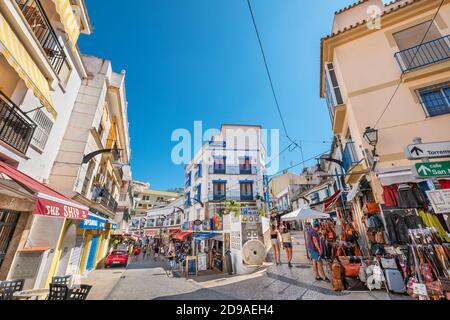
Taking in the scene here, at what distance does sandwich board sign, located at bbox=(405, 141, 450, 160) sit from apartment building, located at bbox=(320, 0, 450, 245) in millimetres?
1880

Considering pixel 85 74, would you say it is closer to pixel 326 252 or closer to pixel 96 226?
pixel 96 226

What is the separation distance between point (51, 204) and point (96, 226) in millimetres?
5783

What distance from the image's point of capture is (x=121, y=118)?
49.1ft

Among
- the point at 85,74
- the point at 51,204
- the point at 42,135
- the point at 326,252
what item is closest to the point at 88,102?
the point at 85,74

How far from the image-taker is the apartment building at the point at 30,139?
183 inches

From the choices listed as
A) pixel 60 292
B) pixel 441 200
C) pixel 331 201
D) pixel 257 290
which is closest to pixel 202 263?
pixel 257 290

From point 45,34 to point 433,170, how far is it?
519 inches

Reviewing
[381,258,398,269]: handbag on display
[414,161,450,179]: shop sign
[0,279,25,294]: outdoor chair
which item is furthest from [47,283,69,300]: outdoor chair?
[414,161,450,179]: shop sign

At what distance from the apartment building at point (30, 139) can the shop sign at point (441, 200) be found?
26.8ft

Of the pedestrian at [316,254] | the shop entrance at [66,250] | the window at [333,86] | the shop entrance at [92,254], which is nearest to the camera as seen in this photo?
the pedestrian at [316,254]

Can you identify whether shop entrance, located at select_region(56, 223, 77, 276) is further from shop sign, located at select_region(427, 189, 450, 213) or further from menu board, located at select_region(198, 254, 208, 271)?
shop sign, located at select_region(427, 189, 450, 213)

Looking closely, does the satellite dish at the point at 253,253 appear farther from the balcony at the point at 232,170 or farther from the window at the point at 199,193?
the window at the point at 199,193

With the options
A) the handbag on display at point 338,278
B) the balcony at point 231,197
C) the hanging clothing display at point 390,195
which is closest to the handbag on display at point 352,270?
the handbag on display at point 338,278
